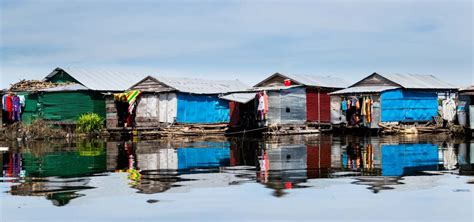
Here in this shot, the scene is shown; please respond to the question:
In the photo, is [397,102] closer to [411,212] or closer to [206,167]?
[206,167]

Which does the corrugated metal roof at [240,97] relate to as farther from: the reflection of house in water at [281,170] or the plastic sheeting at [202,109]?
the reflection of house in water at [281,170]

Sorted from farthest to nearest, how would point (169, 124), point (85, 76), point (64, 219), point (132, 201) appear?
point (85, 76) < point (169, 124) < point (132, 201) < point (64, 219)

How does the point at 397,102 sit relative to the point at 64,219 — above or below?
above

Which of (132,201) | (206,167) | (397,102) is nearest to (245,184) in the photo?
(132,201)

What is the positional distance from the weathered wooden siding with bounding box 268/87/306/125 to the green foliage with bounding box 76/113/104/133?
981 centimetres

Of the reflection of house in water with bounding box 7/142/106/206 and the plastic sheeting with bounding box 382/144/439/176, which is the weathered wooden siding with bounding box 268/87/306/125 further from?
the reflection of house in water with bounding box 7/142/106/206

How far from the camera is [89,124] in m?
35.2

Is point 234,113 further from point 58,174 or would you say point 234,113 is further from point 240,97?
point 58,174

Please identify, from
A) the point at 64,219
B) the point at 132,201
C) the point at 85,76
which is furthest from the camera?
the point at 85,76

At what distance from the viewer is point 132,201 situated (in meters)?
9.59

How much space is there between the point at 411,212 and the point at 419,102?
1203 inches

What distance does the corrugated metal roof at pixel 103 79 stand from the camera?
39.0 meters

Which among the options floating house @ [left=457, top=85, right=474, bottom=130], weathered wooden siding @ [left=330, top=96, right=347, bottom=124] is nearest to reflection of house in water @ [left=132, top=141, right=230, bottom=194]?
floating house @ [left=457, top=85, right=474, bottom=130]

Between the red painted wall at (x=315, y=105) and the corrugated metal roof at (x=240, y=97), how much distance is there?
475 cm
